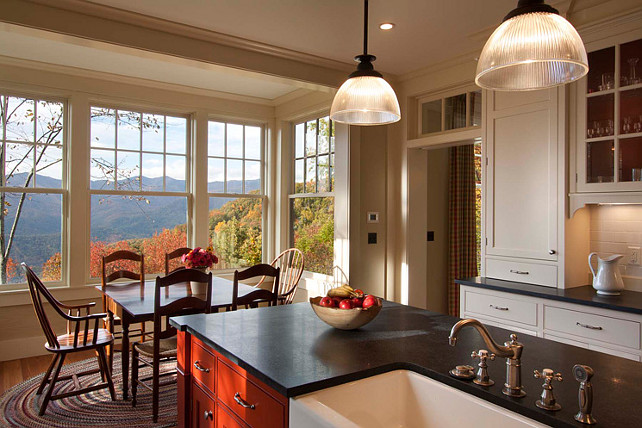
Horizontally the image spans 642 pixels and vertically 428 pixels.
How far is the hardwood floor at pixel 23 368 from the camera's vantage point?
3.70m

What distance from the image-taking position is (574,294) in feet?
9.14

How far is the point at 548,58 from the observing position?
1.35 metres

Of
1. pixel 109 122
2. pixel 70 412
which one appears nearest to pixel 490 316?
pixel 70 412

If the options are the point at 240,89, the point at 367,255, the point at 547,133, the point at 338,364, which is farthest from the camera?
the point at 240,89

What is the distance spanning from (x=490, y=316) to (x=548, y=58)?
2.23 meters

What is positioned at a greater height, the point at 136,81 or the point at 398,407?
the point at 136,81

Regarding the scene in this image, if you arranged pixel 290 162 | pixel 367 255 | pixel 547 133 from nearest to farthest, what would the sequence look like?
pixel 547 133, pixel 367 255, pixel 290 162

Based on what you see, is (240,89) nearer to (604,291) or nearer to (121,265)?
(121,265)

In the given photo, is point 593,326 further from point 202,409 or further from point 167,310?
point 167,310

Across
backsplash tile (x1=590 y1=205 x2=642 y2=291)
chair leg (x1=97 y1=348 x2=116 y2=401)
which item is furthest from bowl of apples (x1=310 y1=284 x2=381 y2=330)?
chair leg (x1=97 y1=348 x2=116 y2=401)

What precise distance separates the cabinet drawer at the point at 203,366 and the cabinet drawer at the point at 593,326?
207 cm

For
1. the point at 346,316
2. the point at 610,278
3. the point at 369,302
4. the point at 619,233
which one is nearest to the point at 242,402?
the point at 346,316

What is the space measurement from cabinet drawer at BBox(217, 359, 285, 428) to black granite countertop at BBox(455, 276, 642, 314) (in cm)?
202

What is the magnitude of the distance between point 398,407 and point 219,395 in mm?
696
